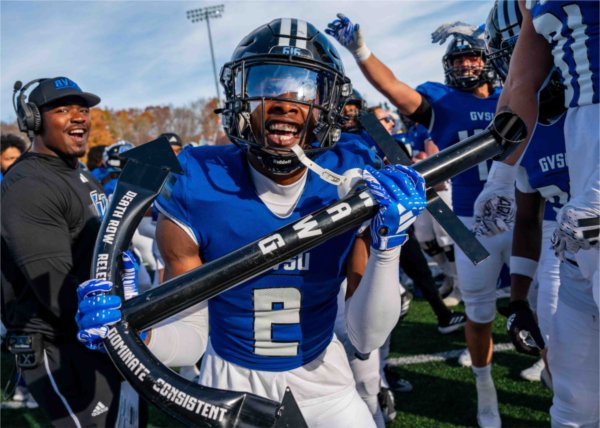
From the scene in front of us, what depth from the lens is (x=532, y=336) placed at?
7.92 ft

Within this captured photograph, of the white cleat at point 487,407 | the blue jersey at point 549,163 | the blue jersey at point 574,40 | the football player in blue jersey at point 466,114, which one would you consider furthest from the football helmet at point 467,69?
the blue jersey at point 574,40

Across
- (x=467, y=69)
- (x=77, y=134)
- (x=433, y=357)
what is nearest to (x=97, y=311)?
(x=77, y=134)

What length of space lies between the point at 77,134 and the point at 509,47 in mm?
2298

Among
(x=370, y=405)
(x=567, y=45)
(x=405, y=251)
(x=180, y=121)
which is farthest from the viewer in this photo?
(x=180, y=121)

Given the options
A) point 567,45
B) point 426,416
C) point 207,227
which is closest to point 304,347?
point 207,227

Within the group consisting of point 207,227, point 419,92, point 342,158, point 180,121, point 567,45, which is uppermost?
point 180,121

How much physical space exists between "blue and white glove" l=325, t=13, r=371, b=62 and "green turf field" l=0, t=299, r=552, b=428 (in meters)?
2.43

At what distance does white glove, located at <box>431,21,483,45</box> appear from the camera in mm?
4219

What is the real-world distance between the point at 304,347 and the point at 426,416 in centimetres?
216

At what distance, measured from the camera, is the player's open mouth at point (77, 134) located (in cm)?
315

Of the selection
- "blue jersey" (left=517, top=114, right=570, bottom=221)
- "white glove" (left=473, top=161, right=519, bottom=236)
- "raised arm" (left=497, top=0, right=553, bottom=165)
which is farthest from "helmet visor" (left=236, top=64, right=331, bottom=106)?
"white glove" (left=473, top=161, right=519, bottom=236)

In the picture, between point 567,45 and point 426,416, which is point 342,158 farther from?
point 426,416

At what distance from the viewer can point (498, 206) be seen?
2.79 metres

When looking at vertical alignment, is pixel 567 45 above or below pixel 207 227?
above
